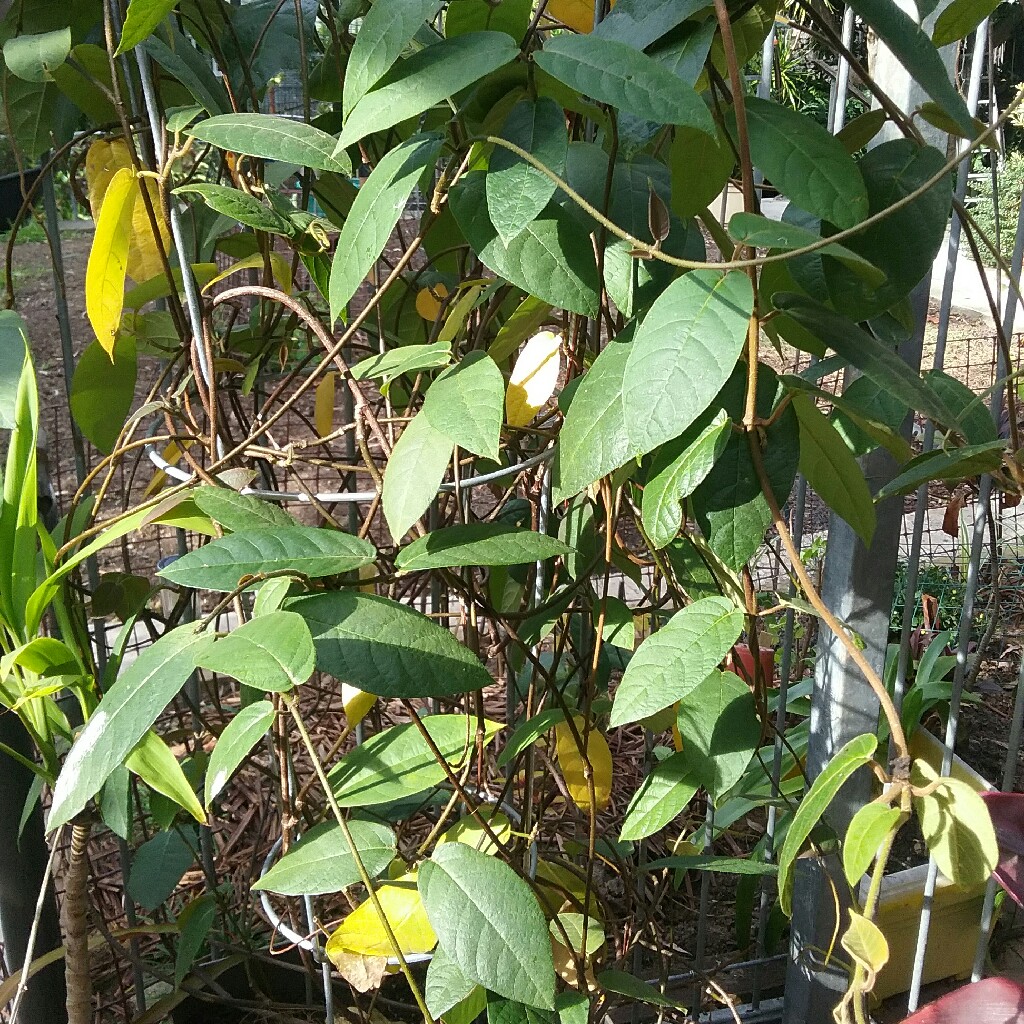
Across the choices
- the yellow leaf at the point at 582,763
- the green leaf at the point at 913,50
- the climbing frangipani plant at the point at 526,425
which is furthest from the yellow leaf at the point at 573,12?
the yellow leaf at the point at 582,763

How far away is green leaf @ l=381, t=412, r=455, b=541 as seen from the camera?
608mm

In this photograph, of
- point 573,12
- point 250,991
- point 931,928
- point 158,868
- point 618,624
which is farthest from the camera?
point 931,928

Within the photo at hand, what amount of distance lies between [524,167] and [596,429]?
6.5 inches

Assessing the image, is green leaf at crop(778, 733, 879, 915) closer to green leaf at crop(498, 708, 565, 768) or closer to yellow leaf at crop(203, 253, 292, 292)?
green leaf at crop(498, 708, 565, 768)

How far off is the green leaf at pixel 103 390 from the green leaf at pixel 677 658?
56 centimetres

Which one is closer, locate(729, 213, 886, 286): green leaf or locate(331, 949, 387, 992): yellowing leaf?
locate(729, 213, 886, 286): green leaf

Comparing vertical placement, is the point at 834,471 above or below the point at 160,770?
above

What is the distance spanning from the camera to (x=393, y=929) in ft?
2.37

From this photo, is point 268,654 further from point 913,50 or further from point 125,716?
point 913,50

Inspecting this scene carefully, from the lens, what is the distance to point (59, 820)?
550 mm

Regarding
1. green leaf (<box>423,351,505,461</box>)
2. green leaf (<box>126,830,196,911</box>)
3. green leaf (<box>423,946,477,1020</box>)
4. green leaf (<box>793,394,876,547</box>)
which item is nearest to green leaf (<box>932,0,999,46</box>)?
green leaf (<box>793,394,876,547</box>)

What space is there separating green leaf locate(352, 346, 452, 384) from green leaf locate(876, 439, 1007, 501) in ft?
1.11

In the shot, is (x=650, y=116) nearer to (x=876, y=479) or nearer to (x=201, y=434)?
(x=201, y=434)

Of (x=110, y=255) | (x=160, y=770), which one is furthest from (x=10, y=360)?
(x=160, y=770)
